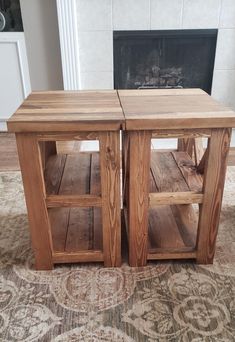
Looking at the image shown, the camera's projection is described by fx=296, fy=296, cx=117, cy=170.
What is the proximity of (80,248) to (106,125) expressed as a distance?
54 cm

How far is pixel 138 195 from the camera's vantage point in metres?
1.08

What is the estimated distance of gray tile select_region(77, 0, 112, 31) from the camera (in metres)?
2.41

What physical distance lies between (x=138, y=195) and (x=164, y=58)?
6.35 ft

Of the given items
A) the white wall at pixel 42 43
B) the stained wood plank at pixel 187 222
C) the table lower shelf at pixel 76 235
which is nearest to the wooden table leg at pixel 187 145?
the stained wood plank at pixel 187 222

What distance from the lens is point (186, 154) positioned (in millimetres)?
1492

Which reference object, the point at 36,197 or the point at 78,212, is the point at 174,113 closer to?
the point at 36,197

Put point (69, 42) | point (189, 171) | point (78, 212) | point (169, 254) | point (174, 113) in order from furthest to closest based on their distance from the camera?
point (69, 42) → point (78, 212) → point (189, 171) → point (169, 254) → point (174, 113)

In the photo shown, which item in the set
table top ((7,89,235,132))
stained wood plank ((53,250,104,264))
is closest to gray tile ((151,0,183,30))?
table top ((7,89,235,132))

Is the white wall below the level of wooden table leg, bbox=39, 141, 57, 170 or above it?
above

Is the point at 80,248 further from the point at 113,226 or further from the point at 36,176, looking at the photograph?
the point at 36,176

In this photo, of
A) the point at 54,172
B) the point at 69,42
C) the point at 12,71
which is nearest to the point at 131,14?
the point at 69,42

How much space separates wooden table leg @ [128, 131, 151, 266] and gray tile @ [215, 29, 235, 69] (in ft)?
6.54

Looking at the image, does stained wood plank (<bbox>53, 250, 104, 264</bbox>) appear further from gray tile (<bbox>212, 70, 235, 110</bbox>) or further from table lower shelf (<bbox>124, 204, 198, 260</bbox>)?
gray tile (<bbox>212, 70, 235, 110</bbox>)

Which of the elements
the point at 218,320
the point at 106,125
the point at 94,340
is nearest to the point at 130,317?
the point at 94,340
